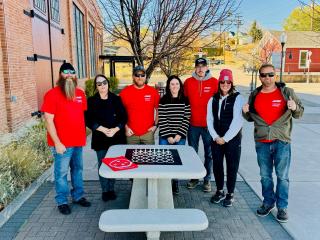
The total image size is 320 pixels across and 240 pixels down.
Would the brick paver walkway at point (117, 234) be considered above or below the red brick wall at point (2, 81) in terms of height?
below

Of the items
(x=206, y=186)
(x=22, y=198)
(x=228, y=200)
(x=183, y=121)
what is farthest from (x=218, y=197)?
(x=22, y=198)

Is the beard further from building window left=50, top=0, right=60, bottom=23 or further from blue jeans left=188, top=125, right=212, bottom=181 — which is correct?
building window left=50, top=0, right=60, bottom=23

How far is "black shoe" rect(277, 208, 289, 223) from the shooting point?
4.09 m

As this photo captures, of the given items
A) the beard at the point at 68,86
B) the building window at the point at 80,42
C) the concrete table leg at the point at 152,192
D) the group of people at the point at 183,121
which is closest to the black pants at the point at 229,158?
the group of people at the point at 183,121

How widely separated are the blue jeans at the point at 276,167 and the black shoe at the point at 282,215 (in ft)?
0.16

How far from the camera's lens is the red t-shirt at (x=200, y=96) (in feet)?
15.9

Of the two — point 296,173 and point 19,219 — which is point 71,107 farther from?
point 296,173

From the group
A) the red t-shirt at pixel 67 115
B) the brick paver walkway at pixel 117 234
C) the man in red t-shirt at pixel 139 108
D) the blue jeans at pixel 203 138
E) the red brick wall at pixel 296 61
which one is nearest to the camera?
the brick paver walkway at pixel 117 234

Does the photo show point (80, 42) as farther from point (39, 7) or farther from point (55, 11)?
point (39, 7)

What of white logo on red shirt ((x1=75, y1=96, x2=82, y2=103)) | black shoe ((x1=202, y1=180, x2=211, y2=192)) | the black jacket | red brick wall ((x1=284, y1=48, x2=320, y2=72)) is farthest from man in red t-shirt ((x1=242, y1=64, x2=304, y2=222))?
red brick wall ((x1=284, y1=48, x2=320, y2=72))

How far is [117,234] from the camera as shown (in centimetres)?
380

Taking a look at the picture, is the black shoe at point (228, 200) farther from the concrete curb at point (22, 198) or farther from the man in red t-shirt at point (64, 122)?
the concrete curb at point (22, 198)

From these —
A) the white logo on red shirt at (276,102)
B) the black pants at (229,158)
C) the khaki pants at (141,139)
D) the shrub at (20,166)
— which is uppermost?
the white logo on red shirt at (276,102)

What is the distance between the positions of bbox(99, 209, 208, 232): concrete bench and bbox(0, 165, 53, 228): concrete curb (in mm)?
1655
